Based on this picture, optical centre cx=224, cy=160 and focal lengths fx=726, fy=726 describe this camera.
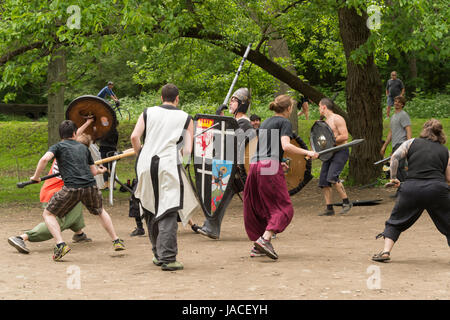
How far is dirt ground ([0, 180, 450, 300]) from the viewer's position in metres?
5.84

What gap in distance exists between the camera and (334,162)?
11.0 meters

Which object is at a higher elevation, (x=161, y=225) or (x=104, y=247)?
(x=161, y=225)

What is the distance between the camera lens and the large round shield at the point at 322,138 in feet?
35.9

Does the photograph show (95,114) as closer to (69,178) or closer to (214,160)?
(69,178)

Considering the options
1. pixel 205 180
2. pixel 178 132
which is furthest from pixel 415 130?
pixel 178 132

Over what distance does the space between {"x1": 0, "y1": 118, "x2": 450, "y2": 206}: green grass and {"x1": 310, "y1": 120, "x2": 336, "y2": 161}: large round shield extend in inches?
218

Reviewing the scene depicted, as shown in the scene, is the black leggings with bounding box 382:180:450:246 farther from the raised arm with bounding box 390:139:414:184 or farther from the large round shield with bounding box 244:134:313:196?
the large round shield with bounding box 244:134:313:196

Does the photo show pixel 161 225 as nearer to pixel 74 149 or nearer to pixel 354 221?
pixel 74 149

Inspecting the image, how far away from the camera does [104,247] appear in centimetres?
871

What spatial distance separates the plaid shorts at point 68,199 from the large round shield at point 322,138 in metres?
4.13

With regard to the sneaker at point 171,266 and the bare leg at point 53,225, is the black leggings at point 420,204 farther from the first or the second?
the bare leg at point 53,225

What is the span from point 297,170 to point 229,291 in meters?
4.73

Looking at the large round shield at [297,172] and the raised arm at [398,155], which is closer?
the raised arm at [398,155]

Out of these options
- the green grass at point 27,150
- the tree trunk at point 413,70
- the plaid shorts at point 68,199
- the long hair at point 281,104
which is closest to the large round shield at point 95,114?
the plaid shorts at point 68,199
